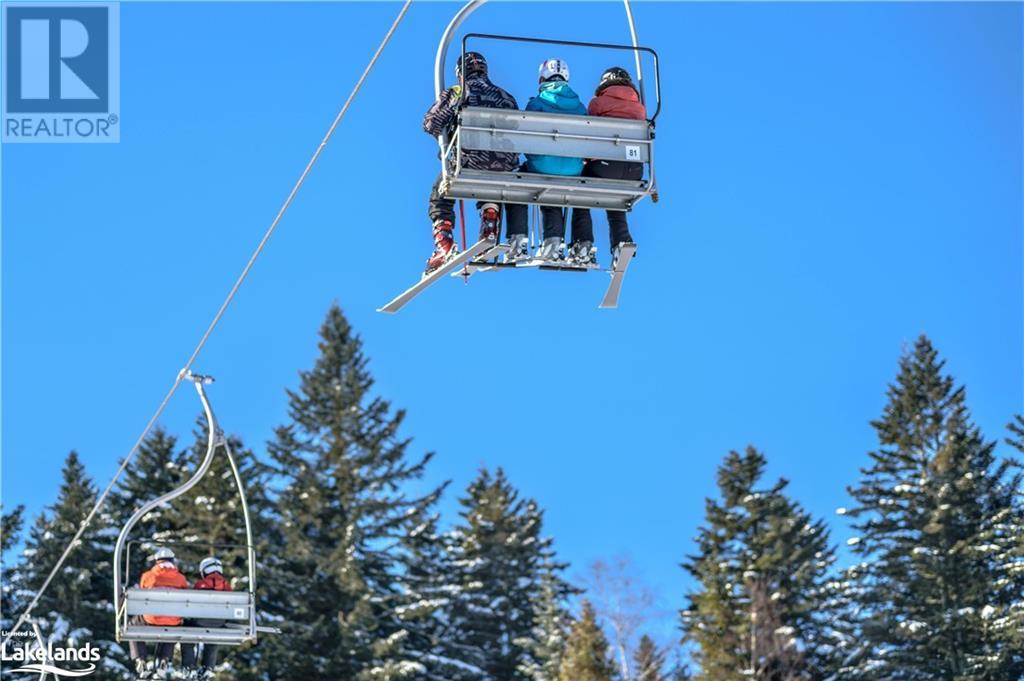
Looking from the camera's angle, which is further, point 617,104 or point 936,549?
point 936,549

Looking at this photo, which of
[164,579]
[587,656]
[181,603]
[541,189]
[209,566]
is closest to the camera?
[541,189]

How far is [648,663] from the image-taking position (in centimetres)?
4488

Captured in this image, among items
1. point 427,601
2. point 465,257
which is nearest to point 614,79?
point 465,257

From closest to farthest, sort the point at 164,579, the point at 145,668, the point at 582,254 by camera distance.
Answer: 1. the point at 582,254
2. the point at 164,579
3. the point at 145,668

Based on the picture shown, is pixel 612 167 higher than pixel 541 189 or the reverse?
higher

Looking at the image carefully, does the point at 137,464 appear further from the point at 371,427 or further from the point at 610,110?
the point at 610,110

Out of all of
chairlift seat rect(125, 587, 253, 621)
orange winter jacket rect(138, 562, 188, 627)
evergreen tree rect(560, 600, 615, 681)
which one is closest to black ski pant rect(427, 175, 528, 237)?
chairlift seat rect(125, 587, 253, 621)

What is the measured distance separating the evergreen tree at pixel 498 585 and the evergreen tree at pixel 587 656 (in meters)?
4.90

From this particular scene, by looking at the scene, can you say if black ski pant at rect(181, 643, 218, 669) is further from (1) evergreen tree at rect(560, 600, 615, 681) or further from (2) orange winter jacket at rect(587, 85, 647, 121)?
(1) evergreen tree at rect(560, 600, 615, 681)

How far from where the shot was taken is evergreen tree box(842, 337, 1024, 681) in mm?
Result: 43062

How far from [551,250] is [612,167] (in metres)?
0.98

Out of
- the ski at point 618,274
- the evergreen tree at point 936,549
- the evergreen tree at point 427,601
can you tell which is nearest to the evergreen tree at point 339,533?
the evergreen tree at point 427,601

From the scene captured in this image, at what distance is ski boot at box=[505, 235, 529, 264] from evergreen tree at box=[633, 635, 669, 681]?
29.6m

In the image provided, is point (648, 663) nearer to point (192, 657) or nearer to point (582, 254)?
point (192, 657)
